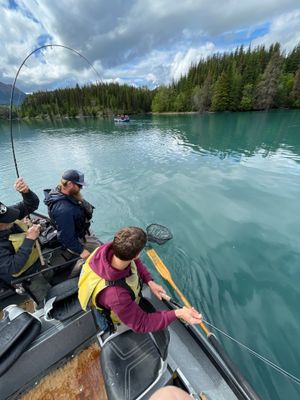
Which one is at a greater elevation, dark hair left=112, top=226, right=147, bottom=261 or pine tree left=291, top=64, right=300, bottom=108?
pine tree left=291, top=64, right=300, bottom=108

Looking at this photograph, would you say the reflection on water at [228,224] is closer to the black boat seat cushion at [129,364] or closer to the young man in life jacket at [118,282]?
the black boat seat cushion at [129,364]

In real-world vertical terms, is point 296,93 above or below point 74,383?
above

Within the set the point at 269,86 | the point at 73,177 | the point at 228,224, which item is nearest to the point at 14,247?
the point at 73,177

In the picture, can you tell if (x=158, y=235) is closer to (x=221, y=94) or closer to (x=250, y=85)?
(x=221, y=94)

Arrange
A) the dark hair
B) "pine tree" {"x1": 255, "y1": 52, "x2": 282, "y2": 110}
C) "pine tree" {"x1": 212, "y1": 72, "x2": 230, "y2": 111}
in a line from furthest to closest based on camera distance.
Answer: "pine tree" {"x1": 212, "y1": 72, "x2": 230, "y2": 111} → "pine tree" {"x1": 255, "y1": 52, "x2": 282, "y2": 110} → the dark hair

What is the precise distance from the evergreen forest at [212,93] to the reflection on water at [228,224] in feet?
106

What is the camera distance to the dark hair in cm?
176

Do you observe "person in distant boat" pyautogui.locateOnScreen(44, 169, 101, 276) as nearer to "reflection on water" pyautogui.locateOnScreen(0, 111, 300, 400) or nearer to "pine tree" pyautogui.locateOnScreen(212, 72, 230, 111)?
"reflection on water" pyautogui.locateOnScreen(0, 111, 300, 400)

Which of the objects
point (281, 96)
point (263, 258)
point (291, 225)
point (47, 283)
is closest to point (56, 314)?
point (47, 283)

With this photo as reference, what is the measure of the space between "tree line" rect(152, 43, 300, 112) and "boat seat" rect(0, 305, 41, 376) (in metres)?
68.4

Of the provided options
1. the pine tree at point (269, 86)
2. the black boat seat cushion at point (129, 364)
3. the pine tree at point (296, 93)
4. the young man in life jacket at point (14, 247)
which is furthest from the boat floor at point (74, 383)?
the pine tree at point (296, 93)

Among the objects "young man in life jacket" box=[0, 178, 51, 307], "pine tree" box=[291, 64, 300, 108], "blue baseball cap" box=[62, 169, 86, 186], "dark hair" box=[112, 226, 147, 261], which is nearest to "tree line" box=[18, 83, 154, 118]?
"pine tree" box=[291, 64, 300, 108]

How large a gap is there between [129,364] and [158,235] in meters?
4.20

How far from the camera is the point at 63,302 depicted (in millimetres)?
2633
